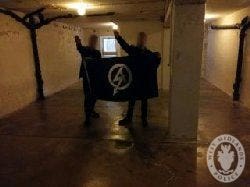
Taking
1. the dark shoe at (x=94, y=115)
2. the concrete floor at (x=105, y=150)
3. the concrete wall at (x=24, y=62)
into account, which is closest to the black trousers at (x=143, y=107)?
the concrete floor at (x=105, y=150)

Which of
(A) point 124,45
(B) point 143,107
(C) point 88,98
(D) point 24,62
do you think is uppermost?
(A) point 124,45

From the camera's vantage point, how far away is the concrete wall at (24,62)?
5156 millimetres

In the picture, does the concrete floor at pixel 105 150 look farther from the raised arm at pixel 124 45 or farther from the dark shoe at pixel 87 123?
the raised arm at pixel 124 45

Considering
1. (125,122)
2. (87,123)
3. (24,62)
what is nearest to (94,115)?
(87,123)

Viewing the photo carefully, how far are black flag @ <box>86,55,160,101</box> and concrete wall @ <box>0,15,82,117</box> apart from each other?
1920 mm

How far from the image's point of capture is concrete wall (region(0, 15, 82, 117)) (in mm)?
5156

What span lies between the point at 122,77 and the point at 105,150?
1.34 metres

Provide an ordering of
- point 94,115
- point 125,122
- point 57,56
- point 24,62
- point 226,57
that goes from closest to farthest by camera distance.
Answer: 1. point 125,122
2. point 94,115
3. point 24,62
4. point 226,57
5. point 57,56

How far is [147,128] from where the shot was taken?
4227mm

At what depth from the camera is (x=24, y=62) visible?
5.90 metres

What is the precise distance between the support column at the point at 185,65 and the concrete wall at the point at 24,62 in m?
3.32

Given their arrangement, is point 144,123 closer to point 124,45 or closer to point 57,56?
point 124,45

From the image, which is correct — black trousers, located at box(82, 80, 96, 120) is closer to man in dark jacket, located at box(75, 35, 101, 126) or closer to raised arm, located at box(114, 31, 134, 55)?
man in dark jacket, located at box(75, 35, 101, 126)

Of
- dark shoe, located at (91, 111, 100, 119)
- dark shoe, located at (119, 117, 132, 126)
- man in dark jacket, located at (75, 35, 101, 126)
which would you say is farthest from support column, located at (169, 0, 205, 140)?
dark shoe, located at (91, 111, 100, 119)
